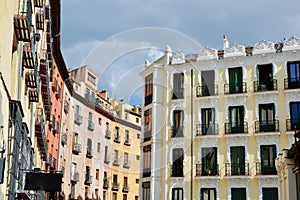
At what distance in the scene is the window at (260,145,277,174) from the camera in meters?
38.0

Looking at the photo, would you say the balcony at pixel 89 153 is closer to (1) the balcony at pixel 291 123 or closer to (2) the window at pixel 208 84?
(2) the window at pixel 208 84

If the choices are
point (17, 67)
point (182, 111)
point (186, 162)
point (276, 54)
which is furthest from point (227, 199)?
point (17, 67)

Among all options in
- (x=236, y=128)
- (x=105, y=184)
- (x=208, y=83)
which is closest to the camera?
(x=236, y=128)

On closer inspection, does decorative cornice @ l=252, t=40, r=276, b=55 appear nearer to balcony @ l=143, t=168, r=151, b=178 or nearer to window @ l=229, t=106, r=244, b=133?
window @ l=229, t=106, r=244, b=133

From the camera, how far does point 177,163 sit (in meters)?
41.5

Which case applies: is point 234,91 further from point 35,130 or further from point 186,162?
point 35,130

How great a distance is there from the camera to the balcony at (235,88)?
40406 mm

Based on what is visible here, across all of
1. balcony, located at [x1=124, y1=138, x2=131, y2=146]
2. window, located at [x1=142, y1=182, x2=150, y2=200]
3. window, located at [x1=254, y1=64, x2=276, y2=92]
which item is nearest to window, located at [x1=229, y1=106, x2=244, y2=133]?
window, located at [x1=254, y1=64, x2=276, y2=92]

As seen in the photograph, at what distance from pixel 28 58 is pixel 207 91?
27656 millimetres

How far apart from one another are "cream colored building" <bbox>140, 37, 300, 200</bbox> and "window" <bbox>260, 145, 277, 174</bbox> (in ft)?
0.24

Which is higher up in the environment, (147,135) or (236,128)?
(147,135)

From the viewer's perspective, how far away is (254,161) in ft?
127

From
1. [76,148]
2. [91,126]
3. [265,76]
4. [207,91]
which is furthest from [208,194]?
[91,126]

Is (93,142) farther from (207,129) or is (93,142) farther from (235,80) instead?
(235,80)
